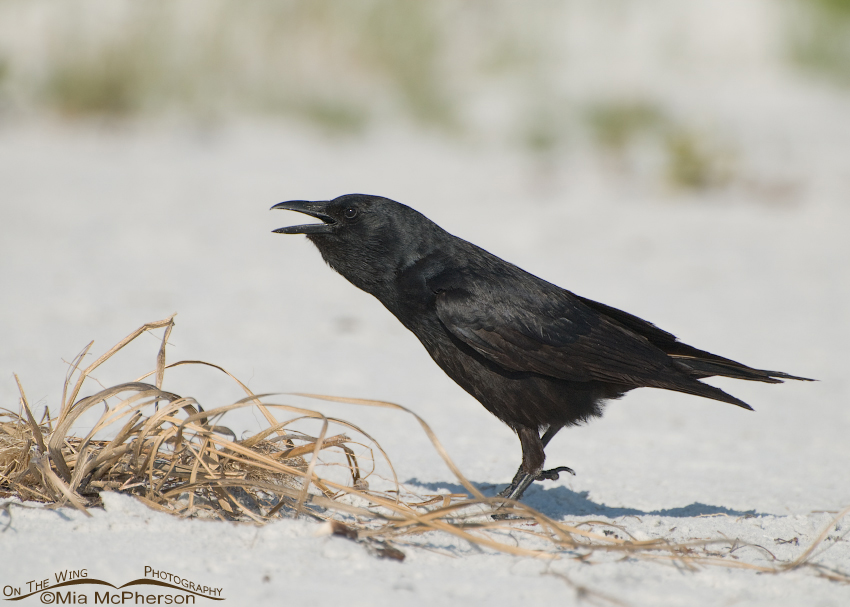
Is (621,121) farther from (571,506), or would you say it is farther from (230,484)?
(230,484)

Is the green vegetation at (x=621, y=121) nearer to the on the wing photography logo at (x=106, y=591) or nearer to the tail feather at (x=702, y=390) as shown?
the tail feather at (x=702, y=390)

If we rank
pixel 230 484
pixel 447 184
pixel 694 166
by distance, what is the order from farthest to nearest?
pixel 447 184
pixel 694 166
pixel 230 484

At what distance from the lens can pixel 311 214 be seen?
3643 millimetres

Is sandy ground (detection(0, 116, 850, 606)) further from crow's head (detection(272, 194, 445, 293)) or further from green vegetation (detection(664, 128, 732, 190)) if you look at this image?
crow's head (detection(272, 194, 445, 293))

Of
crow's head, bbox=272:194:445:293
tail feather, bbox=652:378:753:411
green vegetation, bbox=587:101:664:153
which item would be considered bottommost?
tail feather, bbox=652:378:753:411

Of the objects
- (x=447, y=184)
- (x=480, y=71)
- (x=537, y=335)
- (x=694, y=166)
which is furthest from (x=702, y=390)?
(x=480, y=71)

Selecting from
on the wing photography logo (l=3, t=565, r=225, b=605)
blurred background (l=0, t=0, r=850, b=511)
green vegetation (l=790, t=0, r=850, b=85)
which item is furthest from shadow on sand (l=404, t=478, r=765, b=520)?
green vegetation (l=790, t=0, r=850, b=85)

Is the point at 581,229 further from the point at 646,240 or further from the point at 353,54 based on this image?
the point at 353,54

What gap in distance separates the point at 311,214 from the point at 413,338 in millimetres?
2966

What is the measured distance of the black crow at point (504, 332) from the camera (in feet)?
10.8

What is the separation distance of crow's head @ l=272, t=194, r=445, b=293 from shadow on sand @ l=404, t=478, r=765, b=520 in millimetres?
937

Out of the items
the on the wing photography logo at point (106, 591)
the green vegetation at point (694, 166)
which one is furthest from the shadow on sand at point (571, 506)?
the green vegetation at point (694, 166)

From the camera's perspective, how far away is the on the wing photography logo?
191 cm

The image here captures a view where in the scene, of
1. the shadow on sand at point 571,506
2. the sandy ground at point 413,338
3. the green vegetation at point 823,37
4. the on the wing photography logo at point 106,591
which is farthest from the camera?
the green vegetation at point 823,37
